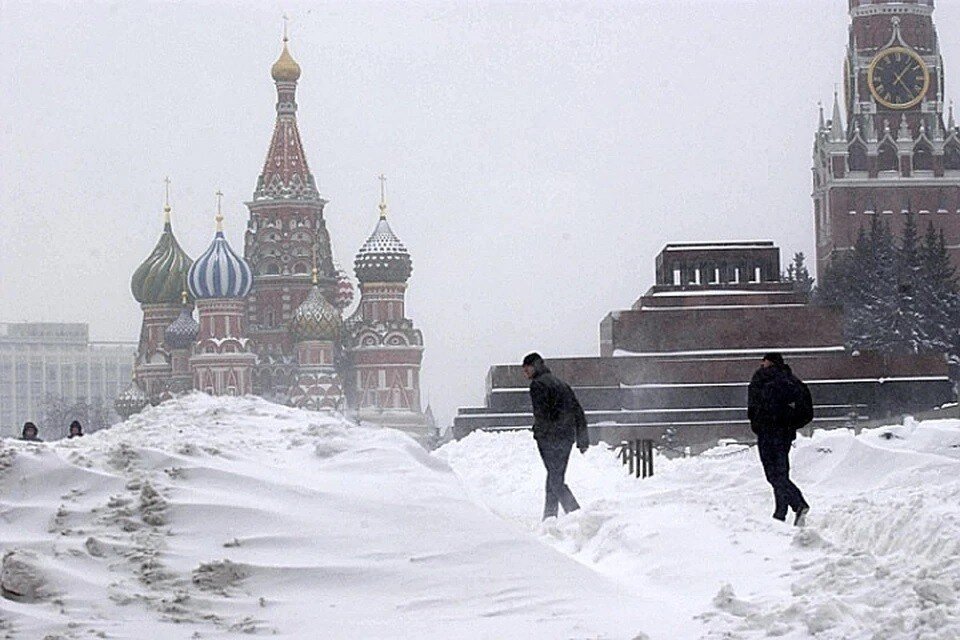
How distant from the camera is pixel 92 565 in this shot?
654 cm

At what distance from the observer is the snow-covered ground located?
6.04 metres

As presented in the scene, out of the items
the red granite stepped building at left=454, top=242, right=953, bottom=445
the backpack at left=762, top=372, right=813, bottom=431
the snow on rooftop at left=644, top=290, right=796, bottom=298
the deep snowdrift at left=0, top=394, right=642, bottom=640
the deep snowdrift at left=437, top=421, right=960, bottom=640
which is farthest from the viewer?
the snow on rooftop at left=644, top=290, right=796, bottom=298

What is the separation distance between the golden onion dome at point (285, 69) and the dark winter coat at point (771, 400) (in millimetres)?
76366

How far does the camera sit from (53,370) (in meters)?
127

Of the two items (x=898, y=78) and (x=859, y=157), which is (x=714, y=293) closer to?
(x=859, y=157)

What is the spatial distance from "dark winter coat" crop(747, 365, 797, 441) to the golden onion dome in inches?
3007

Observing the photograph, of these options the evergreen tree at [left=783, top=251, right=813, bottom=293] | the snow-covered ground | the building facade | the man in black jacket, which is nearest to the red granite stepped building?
the man in black jacket

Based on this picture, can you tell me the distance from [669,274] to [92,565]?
23417 mm

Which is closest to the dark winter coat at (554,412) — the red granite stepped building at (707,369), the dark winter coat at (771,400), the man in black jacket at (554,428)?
the man in black jacket at (554,428)

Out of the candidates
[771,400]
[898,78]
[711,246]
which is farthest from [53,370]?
[771,400]

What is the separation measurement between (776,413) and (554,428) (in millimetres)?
1529

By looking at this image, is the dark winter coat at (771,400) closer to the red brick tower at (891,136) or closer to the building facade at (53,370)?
the red brick tower at (891,136)

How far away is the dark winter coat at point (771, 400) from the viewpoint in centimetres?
951

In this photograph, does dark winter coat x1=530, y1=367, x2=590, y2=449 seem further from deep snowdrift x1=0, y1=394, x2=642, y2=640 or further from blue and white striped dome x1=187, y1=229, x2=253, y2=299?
blue and white striped dome x1=187, y1=229, x2=253, y2=299
